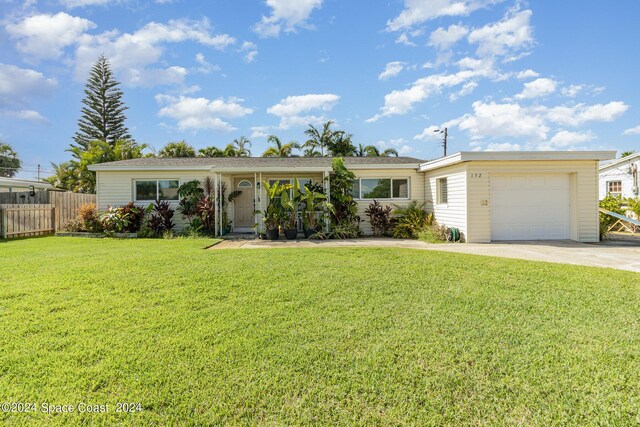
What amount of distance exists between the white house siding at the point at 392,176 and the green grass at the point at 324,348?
767 centimetres

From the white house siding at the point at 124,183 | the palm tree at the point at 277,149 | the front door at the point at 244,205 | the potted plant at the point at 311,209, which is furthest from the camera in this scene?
the palm tree at the point at 277,149

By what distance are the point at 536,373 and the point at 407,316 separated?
4.36 feet

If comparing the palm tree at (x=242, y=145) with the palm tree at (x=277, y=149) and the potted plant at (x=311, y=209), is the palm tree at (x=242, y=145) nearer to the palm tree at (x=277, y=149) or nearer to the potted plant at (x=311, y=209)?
the palm tree at (x=277, y=149)

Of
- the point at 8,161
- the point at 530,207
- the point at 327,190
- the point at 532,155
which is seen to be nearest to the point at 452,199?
the point at 530,207

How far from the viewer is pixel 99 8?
1068cm

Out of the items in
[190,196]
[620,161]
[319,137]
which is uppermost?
[319,137]

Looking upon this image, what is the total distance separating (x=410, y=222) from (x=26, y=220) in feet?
49.5

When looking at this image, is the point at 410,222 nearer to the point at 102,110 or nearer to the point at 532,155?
the point at 532,155

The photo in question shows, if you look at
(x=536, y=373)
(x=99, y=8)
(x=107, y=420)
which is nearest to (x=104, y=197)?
(x=99, y=8)

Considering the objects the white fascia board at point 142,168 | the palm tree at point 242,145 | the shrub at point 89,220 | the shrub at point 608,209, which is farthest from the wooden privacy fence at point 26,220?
the shrub at point 608,209

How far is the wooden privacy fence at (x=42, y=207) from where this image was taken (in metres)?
12.0

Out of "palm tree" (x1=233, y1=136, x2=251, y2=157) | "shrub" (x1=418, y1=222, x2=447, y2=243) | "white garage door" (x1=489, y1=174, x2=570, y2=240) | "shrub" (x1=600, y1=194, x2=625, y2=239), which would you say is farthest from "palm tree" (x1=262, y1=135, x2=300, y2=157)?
"shrub" (x1=600, y1=194, x2=625, y2=239)

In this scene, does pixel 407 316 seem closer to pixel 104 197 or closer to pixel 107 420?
pixel 107 420

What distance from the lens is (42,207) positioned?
12781 millimetres
